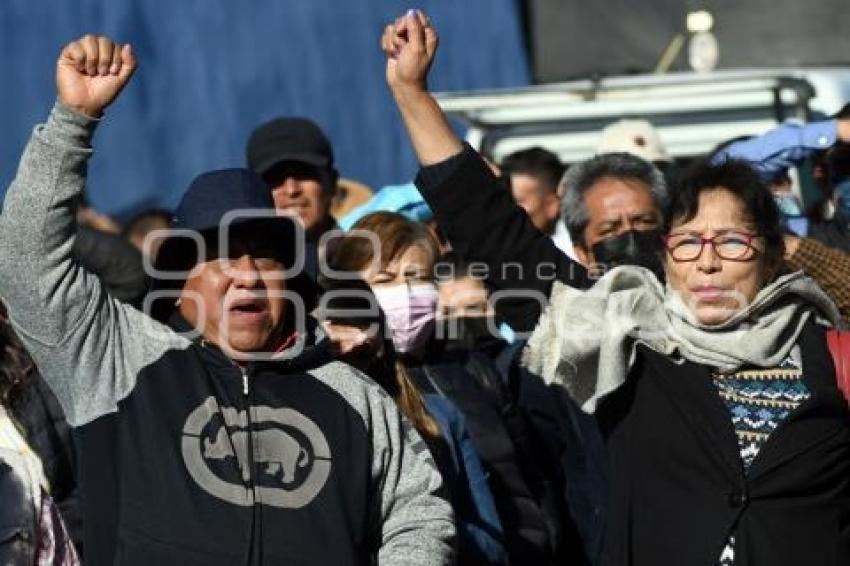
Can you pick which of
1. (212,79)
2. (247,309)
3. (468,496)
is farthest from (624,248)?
(212,79)

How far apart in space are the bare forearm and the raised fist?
26 millimetres

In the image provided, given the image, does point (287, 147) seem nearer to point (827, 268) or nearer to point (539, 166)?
point (539, 166)

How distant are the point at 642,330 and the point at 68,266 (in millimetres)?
1332

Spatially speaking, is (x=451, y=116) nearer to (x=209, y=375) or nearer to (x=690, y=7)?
(x=690, y=7)

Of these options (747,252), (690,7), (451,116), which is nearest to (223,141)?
(451,116)

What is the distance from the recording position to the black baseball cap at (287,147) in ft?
24.0

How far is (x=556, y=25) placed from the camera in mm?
11336

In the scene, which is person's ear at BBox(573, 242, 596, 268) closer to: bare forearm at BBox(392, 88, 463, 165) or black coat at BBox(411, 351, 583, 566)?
black coat at BBox(411, 351, 583, 566)

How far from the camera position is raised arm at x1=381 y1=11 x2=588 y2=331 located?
5094mm

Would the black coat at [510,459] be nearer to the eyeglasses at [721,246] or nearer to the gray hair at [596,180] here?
the gray hair at [596,180]

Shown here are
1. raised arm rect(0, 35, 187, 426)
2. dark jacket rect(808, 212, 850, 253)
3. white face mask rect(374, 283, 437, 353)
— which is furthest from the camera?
dark jacket rect(808, 212, 850, 253)

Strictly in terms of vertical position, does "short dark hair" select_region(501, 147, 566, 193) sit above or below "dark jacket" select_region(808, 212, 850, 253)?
above

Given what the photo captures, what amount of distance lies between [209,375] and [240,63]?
21.7 ft

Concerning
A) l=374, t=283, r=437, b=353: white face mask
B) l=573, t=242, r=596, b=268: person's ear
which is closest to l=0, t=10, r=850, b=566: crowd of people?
A: l=374, t=283, r=437, b=353: white face mask
